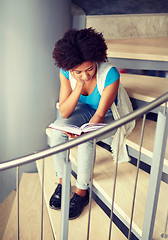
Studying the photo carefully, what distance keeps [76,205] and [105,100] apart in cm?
69

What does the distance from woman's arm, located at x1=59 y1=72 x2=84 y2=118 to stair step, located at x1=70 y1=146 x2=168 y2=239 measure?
15.3 inches

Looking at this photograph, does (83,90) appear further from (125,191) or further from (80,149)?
(125,191)

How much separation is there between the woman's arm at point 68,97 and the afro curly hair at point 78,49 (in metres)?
0.22

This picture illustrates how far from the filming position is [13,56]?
8.27ft

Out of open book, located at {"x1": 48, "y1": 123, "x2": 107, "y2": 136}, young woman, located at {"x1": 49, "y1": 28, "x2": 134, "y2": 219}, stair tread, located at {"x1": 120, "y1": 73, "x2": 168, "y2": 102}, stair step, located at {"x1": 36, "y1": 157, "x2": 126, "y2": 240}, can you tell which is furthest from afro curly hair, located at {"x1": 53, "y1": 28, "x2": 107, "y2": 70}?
stair step, located at {"x1": 36, "y1": 157, "x2": 126, "y2": 240}

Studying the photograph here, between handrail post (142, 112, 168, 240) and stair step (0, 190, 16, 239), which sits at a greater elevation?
handrail post (142, 112, 168, 240)

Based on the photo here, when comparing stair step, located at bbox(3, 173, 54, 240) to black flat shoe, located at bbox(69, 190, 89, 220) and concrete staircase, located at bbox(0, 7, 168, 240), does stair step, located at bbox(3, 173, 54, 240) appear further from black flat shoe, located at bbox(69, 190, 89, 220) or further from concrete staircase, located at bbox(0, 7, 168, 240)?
black flat shoe, located at bbox(69, 190, 89, 220)

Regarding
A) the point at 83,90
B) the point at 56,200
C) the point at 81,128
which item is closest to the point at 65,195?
the point at 81,128

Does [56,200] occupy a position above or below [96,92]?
below

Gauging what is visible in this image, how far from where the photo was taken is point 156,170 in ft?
4.58

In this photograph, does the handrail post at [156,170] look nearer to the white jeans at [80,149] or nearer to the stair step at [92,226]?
the stair step at [92,226]

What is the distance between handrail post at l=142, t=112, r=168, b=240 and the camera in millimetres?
1335

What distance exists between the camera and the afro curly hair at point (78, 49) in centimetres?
178

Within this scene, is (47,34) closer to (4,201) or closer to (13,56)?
(13,56)
